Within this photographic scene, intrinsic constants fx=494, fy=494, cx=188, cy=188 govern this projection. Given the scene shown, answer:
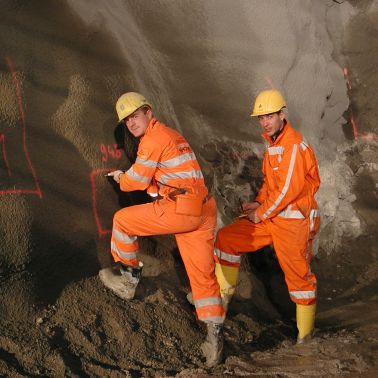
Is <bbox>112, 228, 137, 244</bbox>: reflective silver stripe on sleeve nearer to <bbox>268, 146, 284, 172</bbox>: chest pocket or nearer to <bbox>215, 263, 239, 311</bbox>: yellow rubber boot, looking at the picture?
<bbox>215, 263, 239, 311</bbox>: yellow rubber boot

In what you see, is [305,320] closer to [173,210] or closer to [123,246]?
[173,210]

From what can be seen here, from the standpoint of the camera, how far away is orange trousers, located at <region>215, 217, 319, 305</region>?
4324 mm

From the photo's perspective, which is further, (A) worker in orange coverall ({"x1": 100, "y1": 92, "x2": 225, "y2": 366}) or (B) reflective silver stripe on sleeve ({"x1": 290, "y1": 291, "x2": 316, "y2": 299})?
(B) reflective silver stripe on sleeve ({"x1": 290, "y1": 291, "x2": 316, "y2": 299})

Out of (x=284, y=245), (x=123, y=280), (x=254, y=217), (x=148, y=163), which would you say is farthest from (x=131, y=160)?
(x=284, y=245)

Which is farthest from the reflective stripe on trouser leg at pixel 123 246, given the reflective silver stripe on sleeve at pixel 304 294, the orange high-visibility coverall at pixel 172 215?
the reflective silver stripe on sleeve at pixel 304 294

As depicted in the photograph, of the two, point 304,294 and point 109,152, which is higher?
point 109,152

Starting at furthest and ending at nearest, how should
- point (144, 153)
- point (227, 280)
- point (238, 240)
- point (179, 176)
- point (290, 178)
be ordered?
point (227, 280), point (238, 240), point (290, 178), point (179, 176), point (144, 153)

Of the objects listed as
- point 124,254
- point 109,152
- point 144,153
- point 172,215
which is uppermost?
point 144,153

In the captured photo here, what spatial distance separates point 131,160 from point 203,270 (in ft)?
4.72

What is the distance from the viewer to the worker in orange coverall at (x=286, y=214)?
4.23 m

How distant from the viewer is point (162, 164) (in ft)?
12.9

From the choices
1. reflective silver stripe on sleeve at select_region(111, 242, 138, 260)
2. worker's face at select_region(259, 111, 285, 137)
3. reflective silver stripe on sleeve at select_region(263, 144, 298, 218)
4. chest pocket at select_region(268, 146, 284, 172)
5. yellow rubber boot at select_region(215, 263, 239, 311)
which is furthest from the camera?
yellow rubber boot at select_region(215, 263, 239, 311)

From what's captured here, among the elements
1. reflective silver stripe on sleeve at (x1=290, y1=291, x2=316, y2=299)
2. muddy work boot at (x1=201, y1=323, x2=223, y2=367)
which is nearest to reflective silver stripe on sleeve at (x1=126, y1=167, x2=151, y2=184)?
muddy work boot at (x1=201, y1=323, x2=223, y2=367)

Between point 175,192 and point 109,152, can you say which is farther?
point 109,152
